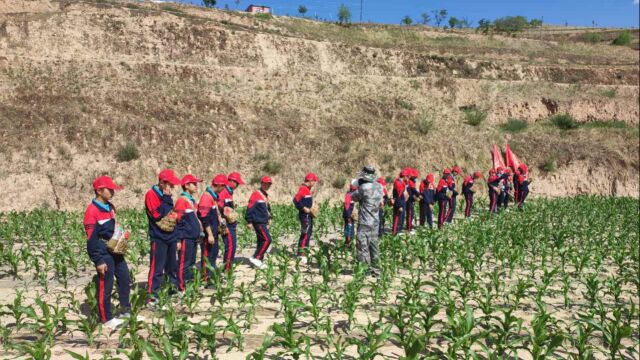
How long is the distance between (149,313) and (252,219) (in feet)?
8.26

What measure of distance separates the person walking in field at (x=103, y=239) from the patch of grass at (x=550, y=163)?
26266 mm

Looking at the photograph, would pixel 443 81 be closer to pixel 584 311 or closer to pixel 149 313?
pixel 584 311

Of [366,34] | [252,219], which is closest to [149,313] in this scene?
[252,219]

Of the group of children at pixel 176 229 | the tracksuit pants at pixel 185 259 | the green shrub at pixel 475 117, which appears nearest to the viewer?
the group of children at pixel 176 229

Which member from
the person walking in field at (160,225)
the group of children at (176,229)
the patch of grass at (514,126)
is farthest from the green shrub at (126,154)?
the patch of grass at (514,126)

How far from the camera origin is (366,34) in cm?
4219

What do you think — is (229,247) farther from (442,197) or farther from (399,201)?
(442,197)

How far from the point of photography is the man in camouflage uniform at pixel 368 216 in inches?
304

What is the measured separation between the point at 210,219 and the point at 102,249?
2.13 metres

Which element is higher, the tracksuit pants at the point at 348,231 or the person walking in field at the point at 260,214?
the person walking in field at the point at 260,214

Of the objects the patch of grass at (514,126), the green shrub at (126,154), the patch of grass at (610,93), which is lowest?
the green shrub at (126,154)

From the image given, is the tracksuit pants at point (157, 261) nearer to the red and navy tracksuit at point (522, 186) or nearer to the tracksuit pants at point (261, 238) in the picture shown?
the tracksuit pants at point (261, 238)

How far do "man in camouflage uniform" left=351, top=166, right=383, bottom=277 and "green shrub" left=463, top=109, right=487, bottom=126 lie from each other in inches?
945

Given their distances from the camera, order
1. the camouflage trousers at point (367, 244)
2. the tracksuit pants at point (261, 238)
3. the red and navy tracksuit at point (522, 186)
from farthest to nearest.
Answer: the red and navy tracksuit at point (522, 186), the tracksuit pants at point (261, 238), the camouflage trousers at point (367, 244)
